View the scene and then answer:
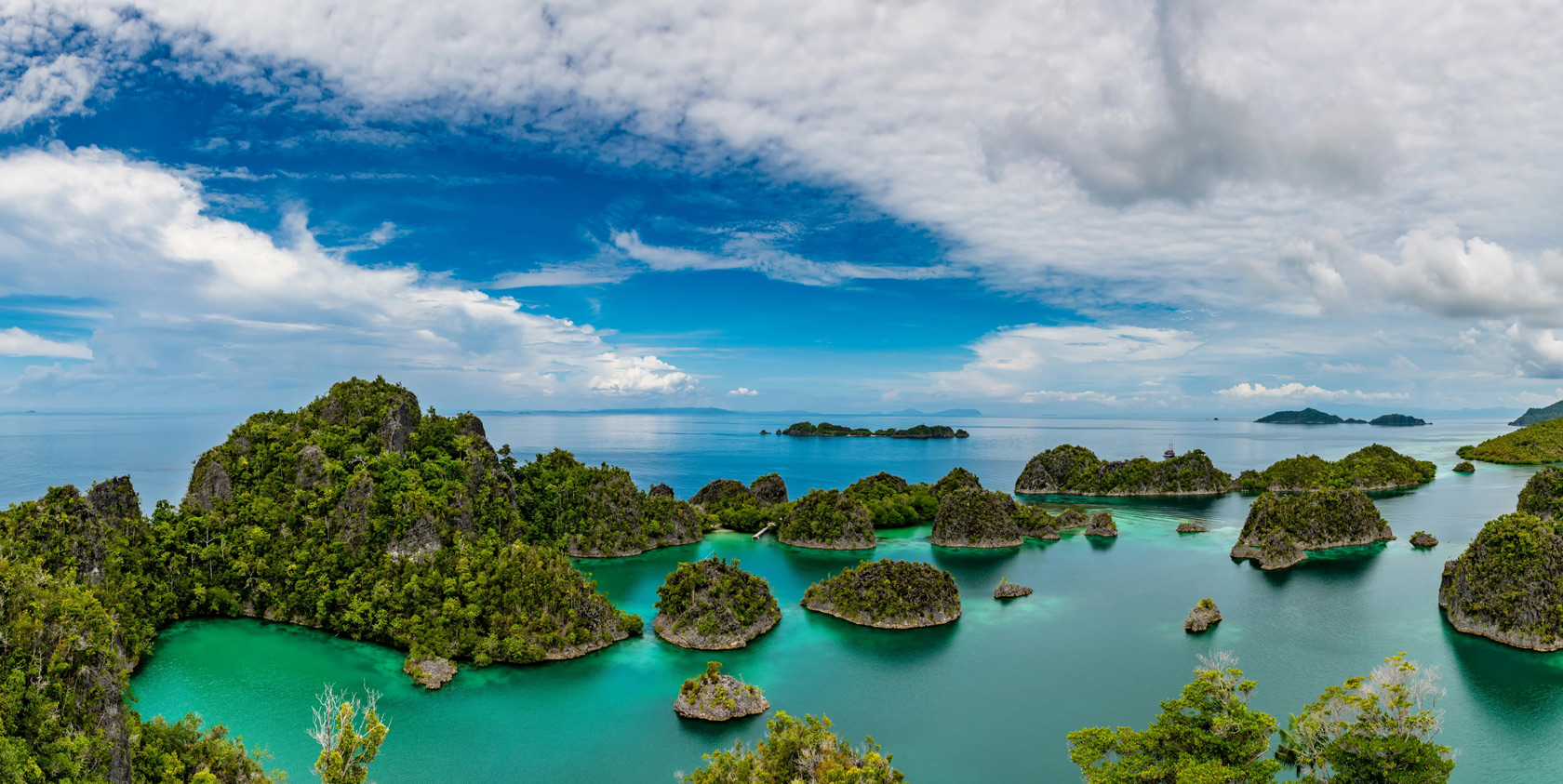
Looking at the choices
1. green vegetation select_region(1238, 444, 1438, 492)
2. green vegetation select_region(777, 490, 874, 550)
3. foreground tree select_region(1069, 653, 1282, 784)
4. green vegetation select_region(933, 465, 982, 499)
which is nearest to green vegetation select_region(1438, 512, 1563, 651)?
foreground tree select_region(1069, 653, 1282, 784)

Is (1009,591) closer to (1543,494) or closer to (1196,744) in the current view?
(1196,744)

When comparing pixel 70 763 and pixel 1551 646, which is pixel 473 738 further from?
pixel 1551 646

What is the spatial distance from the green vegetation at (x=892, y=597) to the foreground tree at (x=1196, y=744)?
83.3 feet

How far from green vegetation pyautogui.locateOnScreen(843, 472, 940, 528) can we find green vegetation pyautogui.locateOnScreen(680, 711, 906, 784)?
62355 mm

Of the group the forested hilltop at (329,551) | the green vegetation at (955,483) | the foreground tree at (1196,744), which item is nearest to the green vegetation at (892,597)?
the forested hilltop at (329,551)

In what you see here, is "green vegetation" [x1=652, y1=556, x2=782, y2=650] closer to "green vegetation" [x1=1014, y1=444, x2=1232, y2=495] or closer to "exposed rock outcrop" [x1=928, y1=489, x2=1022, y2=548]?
"exposed rock outcrop" [x1=928, y1=489, x2=1022, y2=548]

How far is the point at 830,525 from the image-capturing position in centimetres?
7975

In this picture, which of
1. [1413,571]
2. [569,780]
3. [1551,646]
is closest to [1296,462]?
[1413,571]

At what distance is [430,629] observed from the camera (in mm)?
43188

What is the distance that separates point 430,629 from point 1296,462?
455 feet

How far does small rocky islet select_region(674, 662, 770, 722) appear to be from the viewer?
36156mm

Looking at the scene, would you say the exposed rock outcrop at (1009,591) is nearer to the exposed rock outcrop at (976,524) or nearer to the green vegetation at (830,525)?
the exposed rock outcrop at (976,524)

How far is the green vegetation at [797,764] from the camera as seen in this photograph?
25.0 meters

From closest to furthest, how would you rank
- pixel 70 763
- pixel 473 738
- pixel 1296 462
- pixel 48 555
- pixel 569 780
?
pixel 70 763, pixel 569 780, pixel 473 738, pixel 48 555, pixel 1296 462
